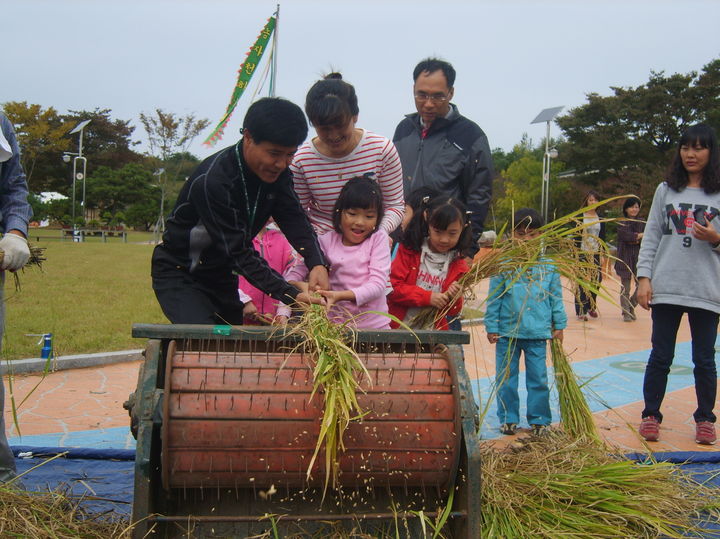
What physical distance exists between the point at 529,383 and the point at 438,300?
1.38 m

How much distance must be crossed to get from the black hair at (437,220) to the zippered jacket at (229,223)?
2.50 ft

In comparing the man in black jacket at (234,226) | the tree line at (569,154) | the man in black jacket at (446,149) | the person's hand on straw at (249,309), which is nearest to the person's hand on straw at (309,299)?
the man in black jacket at (234,226)

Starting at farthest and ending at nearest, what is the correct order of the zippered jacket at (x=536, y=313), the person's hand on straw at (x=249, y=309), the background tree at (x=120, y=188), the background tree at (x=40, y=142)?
the background tree at (x=120, y=188) → the background tree at (x=40, y=142) → the zippered jacket at (x=536, y=313) → the person's hand on straw at (x=249, y=309)

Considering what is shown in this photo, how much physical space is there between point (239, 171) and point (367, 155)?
34.2 inches

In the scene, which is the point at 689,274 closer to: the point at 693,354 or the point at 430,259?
the point at 693,354

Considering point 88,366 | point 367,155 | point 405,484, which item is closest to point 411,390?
point 405,484

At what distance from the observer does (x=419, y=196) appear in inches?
161

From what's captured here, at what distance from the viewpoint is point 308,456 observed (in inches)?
91.8

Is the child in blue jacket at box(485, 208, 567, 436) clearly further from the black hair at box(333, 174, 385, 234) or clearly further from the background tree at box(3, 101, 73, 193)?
the background tree at box(3, 101, 73, 193)

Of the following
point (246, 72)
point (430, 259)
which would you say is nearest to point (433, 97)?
point (430, 259)

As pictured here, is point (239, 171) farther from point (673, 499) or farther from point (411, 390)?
point (673, 499)

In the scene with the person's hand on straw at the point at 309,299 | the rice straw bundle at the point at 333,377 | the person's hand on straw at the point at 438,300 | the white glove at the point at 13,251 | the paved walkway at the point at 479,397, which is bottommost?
the paved walkway at the point at 479,397

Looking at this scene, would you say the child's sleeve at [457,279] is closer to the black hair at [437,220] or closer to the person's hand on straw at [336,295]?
the black hair at [437,220]

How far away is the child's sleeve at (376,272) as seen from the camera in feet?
11.3
